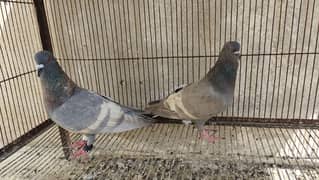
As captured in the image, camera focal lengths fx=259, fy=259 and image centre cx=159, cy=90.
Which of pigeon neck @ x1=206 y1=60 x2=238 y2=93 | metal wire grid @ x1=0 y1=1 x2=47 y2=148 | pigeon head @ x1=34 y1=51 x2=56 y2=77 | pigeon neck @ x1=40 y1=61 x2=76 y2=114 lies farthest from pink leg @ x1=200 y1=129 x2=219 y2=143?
metal wire grid @ x1=0 y1=1 x2=47 y2=148

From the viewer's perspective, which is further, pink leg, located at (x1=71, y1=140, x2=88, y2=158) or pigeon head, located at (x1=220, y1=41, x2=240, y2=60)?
pink leg, located at (x1=71, y1=140, x2=88, y2=158)

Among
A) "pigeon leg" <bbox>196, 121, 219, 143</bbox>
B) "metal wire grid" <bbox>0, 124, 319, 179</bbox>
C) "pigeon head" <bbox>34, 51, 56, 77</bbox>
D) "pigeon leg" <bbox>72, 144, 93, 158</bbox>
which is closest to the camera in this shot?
"pigeon head" <bbox>34, 51, 56, 77</bbox>

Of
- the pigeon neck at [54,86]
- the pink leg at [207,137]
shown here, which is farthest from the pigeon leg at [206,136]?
the pigeon neck at [54,86]

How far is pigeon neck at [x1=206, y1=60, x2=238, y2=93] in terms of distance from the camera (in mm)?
1280

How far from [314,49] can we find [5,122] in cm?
183

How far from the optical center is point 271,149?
138 centimetres

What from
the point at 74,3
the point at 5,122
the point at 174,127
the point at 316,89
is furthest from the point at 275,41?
the point at 5,122

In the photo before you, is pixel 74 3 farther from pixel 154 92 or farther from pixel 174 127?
pixel 174 127

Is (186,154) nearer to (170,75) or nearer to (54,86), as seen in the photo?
(170,75)

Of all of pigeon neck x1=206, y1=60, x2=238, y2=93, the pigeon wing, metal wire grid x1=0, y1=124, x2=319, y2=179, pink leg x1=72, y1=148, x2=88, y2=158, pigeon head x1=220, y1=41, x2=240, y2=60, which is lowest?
metal wire grid x1=0, y1=124, x2=319, y2=179

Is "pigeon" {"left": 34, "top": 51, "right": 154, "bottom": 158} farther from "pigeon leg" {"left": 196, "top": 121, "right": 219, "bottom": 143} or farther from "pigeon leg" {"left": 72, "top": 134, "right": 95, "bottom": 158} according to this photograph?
"pigeon leg" {"left": 196, "top": 121, "right": 219, "bottom": 143}

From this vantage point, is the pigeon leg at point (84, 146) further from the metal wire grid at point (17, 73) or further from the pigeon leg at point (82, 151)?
the metal wire grid at point (17, 73)

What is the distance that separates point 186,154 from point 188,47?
65 cm

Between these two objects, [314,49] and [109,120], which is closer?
[109,120]
